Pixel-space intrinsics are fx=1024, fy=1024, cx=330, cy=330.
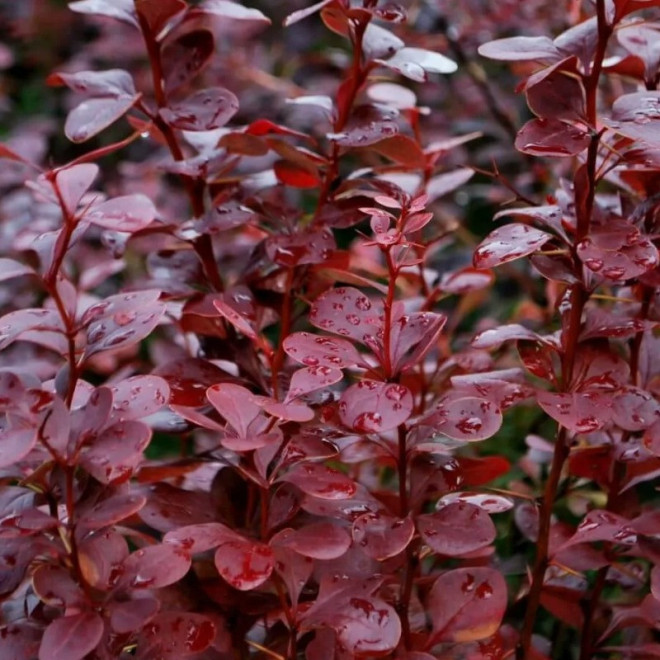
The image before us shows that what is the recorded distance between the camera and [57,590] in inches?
26.3

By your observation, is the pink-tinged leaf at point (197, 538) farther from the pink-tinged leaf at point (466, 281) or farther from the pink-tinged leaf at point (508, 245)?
the pink-tinged leaf at point (466, 281)

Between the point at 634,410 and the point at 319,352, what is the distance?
250 millimetres

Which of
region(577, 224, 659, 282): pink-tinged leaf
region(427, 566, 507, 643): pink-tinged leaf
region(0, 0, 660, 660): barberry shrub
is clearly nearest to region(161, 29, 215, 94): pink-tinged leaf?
region(0, 0, 660, 660): barberry shrub

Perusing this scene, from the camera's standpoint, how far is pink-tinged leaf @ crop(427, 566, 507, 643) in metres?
0.72

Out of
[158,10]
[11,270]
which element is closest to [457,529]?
[11,270]

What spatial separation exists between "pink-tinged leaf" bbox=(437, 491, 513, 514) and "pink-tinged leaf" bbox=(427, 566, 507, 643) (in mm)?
45

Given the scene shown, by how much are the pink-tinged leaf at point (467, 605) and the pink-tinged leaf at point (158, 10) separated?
501 millimetres

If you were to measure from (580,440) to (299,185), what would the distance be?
1.17 feet

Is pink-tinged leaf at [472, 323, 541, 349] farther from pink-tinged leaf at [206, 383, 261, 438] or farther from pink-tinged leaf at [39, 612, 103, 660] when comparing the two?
pink-tinged leaf at [39, 612, 103, 660]

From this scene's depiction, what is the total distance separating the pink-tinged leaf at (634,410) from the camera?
75 cm

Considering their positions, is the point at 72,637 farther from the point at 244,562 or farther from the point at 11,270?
the point at 11,270

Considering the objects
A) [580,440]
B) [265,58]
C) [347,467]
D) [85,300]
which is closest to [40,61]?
[265,58]

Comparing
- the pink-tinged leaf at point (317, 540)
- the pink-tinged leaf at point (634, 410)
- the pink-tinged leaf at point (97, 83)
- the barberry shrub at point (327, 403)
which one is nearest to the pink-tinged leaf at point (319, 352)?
the barberry shrub at point (327, 403)

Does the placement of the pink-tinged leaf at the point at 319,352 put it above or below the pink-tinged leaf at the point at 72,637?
above
